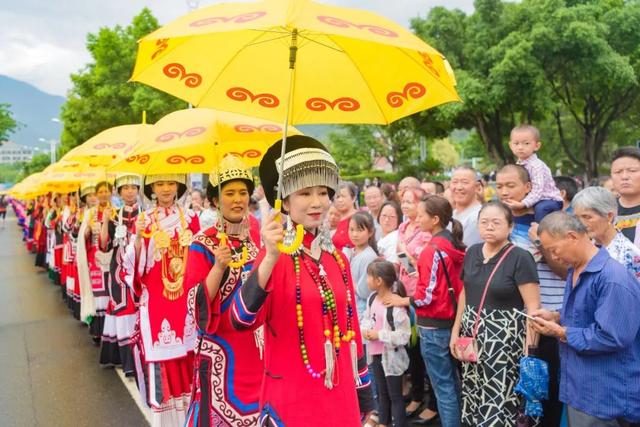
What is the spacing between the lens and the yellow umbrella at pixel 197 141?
11.9 ft

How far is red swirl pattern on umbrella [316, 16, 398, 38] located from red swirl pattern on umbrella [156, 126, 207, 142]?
1597 mm

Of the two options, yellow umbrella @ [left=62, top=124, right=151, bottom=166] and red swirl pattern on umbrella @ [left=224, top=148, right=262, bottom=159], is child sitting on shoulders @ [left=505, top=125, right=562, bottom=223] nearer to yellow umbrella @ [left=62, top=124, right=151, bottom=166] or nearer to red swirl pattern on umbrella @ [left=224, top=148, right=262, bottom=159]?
red swirl pattern on umbrella @ [left=224, top=148, right=262, bottom=159]

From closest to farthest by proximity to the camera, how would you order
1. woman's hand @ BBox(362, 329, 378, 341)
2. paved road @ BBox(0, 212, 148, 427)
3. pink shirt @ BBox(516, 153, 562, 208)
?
pink shirt @ BBox(516, 153, 562, 208) → woman's hand @ BBox(362, 329, 378, 341) → paved road @ BBox(0, 212, 148, 427)

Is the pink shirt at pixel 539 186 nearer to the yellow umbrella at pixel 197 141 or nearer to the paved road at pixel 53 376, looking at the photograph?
the yellow umbrella at pixel 197 141

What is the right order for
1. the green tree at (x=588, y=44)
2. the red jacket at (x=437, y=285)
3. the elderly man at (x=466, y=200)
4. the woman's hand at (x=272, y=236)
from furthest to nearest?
the green tree at (x=588, y=44)
the elderly man at (x=466, y=200)
the red jacket at (x=437, y=285)
the woman's hand at (x=272, y=236)

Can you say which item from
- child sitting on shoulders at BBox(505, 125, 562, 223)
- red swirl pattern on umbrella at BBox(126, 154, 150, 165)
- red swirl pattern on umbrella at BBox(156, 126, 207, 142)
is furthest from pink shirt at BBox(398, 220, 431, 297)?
red swirl pattern on umbrella at BBox(126, 154, 150, 165)

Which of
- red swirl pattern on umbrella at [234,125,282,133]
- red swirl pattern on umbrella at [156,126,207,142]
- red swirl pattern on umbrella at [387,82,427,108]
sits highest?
red swirl pattern on umbrella at [387,82,427,108]

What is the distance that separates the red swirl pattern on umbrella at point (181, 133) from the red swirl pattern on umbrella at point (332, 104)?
0.94 meters

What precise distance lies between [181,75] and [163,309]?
197cm

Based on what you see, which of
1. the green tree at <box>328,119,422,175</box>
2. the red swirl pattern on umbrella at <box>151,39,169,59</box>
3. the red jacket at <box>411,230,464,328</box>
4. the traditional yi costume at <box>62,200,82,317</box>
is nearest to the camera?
the red swirl pattern on umbrella at <box>151,39,169,59</box>

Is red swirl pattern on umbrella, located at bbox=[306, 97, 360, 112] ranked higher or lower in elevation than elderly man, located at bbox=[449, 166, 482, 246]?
higher

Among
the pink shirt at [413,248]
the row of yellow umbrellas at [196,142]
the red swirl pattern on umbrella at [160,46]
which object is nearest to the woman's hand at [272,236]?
the red swirl pattern on umbrella at [160,46]

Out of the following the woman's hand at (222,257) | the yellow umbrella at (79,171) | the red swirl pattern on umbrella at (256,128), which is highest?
the red swirl pattern on umbrella at (256,128)

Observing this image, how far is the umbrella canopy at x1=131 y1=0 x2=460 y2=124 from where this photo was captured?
2811 mm
